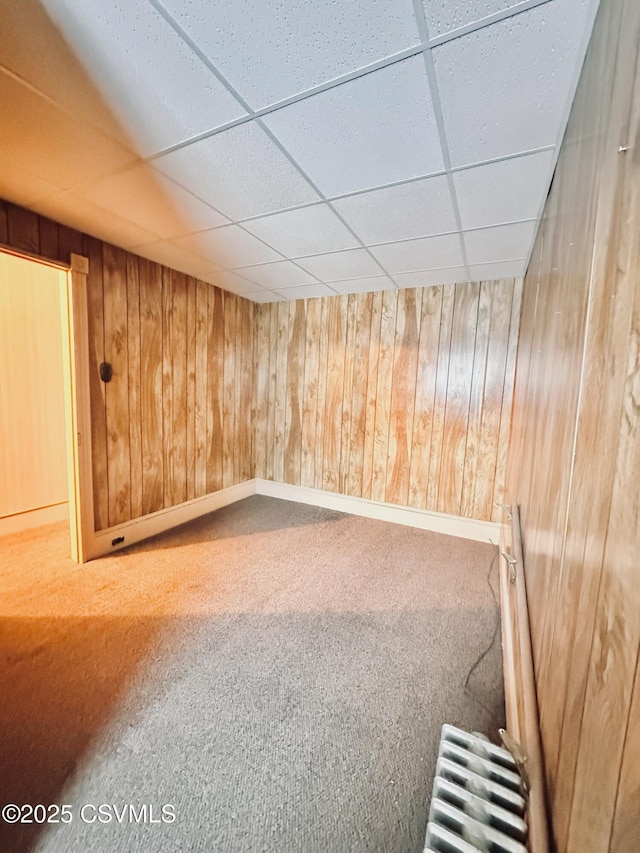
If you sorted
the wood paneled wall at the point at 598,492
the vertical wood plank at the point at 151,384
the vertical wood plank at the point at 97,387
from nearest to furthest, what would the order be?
1. the wood paneled wall at the point at 598,492
2. the vertical wood plank at the point at 97,387
3. the vertical wood plank at the point at 151,384

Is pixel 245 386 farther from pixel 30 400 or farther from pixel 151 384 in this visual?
pixel 30 400

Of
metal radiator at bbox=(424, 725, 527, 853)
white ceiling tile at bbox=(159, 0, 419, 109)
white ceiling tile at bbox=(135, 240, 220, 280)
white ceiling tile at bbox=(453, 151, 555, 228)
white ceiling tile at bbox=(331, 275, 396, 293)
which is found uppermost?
white ceiling tile at bbox=(135, 240, 220, 280)

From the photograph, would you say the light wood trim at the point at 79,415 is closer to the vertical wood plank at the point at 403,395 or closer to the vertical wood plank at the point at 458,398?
the vertical wood plank at the point at 403,395

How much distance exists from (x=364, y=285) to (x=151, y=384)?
84.3 inches

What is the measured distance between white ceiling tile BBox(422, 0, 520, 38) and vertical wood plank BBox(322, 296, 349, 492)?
248cm

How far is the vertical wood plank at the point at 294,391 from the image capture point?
3635 millimetres

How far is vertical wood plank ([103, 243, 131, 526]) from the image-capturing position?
2.43m

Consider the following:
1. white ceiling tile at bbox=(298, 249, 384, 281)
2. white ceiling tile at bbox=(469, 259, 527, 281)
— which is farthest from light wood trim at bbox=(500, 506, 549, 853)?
white ceiling tile at bbox=(298, 249, 384, 281)

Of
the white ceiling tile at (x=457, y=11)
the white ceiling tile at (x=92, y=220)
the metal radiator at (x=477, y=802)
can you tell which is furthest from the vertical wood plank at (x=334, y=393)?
the metal radiator at (x=477, y=802)

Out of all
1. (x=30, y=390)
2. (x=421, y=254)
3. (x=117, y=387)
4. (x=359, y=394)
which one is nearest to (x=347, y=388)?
(x=359, y=394)

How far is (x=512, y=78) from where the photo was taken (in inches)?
40.0

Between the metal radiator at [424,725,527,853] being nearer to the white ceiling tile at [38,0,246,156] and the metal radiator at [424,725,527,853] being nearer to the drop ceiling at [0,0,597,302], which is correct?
the drop ceiling at [0,0,597,302]

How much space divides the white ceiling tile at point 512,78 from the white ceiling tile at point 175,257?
1.96 meters


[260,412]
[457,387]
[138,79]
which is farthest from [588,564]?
[260,412]
